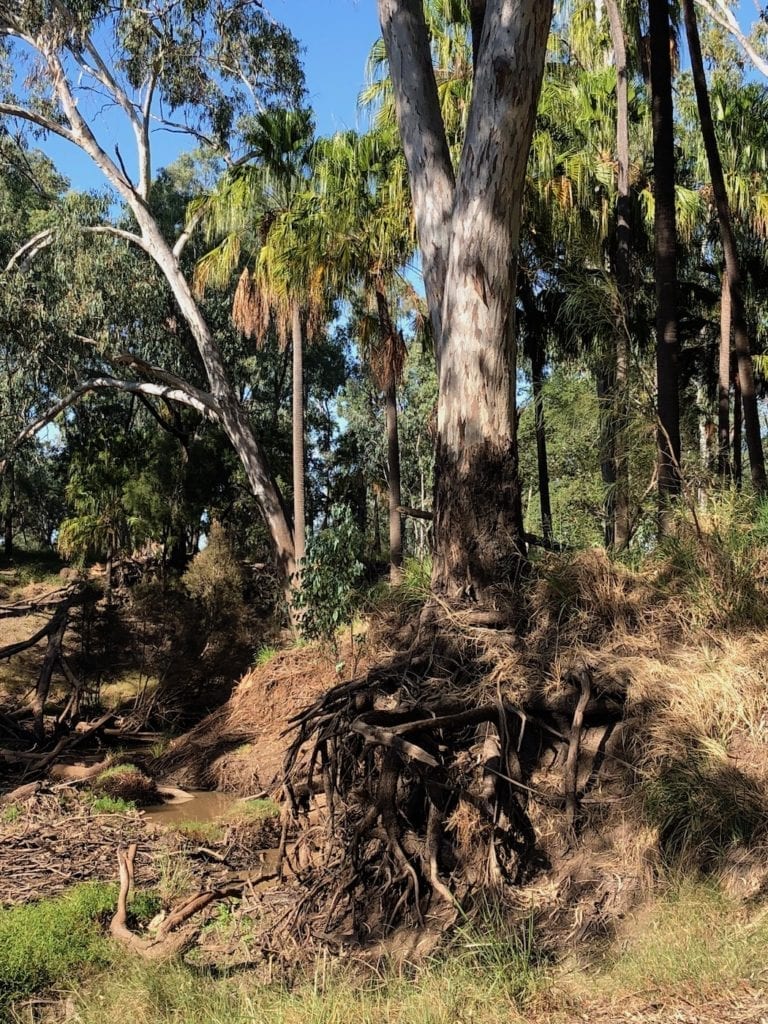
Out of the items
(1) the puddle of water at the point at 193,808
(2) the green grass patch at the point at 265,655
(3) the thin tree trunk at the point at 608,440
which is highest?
(3) the thin tree trunk at the point at 608,440

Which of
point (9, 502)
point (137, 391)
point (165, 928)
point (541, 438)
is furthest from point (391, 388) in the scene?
point (9, 502)

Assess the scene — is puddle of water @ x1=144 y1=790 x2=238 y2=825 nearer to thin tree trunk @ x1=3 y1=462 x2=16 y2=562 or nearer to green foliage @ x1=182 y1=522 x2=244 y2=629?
green foliage @ x1=182 y1=522 x2=244 y2=629

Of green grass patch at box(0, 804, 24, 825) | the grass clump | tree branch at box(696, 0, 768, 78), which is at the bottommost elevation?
green grass patch at box(0, 804, 24, 825)

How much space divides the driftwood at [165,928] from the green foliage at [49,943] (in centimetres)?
15

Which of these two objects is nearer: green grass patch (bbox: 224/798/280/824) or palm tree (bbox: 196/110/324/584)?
green grass patch (bbox: 224/798/280/824)

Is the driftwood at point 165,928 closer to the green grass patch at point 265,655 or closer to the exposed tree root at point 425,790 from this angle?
the exposed tree root at point 425,790

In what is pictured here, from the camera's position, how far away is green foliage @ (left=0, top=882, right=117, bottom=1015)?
5762mm

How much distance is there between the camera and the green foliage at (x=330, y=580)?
13039 mm

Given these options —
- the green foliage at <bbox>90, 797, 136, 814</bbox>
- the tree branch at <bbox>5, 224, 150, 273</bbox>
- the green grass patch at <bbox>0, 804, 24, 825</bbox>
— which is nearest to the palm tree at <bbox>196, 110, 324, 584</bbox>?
the tree branch at <bbox>5, 224, 150, 273</bbox>

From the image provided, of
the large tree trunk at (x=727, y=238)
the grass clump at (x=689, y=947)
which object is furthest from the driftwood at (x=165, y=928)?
the large tree trunk at (x=727, y=238)

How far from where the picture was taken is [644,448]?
25.5 ft

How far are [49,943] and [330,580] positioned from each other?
7573 mm

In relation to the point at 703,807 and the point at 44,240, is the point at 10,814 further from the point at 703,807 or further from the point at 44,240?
the point at 44,240

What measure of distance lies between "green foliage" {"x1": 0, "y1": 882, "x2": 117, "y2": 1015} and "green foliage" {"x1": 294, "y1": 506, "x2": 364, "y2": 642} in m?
6.17
